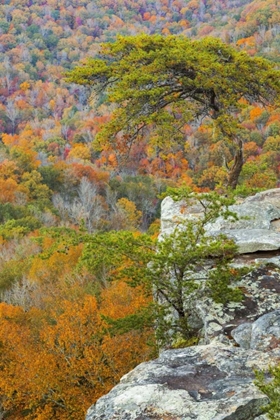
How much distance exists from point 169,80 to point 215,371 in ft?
37.3

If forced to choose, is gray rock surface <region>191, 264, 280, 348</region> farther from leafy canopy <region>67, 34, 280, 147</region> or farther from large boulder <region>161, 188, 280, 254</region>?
leafy canopy <region>67, 34, 280, 147</region>

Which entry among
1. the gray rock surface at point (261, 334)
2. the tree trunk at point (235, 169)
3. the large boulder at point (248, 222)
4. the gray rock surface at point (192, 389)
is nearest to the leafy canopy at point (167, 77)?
the tree trunk at point (235, 169)

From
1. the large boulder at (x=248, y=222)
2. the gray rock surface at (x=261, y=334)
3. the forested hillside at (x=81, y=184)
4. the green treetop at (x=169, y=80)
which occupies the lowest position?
the forested hillside at (x=81, y=184)

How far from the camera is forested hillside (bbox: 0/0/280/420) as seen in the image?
15.7 metres

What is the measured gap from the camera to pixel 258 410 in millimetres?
5160

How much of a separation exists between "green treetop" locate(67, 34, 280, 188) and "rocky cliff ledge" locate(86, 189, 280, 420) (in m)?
7.44

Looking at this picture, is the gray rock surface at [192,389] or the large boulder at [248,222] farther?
the large boulder at [248,222]

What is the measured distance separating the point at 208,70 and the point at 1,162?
48.2 meters

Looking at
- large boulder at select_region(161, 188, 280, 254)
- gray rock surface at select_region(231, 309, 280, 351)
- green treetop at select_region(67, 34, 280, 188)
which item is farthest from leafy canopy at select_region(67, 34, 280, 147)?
gray rock surface at select_region(231, 309, 280, 351)

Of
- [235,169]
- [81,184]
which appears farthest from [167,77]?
[81,184]

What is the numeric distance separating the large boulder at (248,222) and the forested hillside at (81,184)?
120cm

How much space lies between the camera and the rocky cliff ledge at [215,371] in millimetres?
5215

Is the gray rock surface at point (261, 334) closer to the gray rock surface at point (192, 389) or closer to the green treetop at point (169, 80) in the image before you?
the gray rock surface at point (192, 389)

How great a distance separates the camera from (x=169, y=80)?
51.1ft
